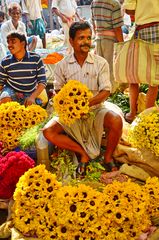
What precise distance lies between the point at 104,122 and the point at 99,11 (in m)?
2.32

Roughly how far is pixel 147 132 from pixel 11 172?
1235 mm

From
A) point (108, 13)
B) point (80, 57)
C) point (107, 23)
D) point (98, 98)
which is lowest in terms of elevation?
point (98, 98)

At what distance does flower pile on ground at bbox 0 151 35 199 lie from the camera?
11.0 feet

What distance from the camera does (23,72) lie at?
4.79 metres

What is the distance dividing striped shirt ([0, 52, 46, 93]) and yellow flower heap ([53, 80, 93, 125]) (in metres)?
1.54

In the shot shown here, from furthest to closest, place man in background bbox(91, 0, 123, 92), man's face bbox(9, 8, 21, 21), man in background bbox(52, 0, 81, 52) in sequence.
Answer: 1. man in background bbox(52, 0, 81, 52)
2. man's face bbox(9, 8, 21, 21)
3. man in background bbox(91, 0, 123, 92)

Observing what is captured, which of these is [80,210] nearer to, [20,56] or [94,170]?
[94,170]

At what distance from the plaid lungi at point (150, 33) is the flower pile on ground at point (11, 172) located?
1.71 metres

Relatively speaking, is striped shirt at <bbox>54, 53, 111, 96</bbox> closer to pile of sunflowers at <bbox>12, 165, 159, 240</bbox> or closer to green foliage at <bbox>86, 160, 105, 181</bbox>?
green foliage at <bbox>86, 160, 105, 181</bbox>

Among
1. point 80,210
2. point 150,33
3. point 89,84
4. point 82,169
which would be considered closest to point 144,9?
point 150,33

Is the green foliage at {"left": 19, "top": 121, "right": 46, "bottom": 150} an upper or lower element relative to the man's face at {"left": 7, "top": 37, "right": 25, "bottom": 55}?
lower

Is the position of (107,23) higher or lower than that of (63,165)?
higher

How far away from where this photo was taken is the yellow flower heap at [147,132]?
3236 millimetres

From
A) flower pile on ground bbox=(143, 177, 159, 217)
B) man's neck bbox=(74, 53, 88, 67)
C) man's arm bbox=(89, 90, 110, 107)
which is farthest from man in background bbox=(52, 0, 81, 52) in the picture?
flower pile on ground bbox=(143, 177, 159, 217)
